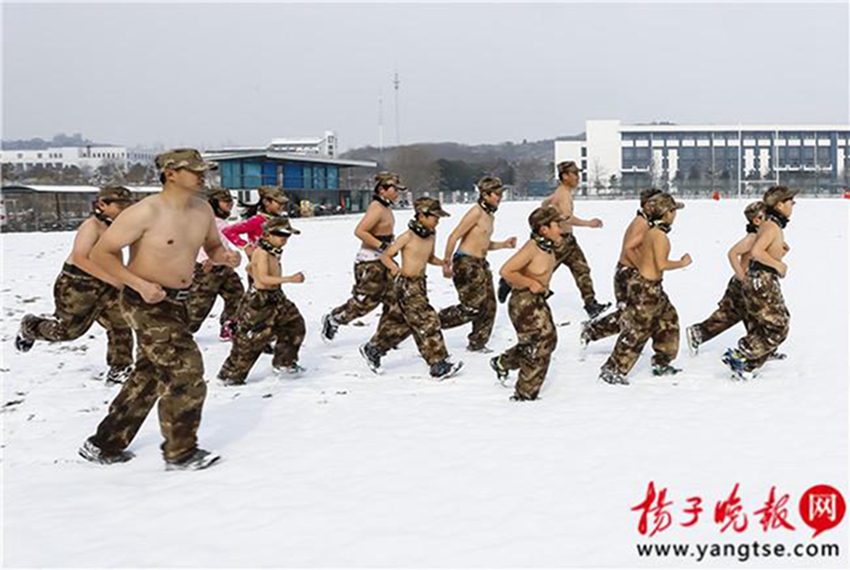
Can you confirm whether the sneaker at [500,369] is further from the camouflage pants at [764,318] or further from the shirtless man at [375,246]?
the camouflage pants at [764,318]

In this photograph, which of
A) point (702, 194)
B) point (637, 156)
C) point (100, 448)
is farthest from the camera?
point (637, 156)

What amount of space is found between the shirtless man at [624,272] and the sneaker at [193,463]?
13.4 feet

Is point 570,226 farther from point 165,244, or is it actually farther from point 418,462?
point 165,244

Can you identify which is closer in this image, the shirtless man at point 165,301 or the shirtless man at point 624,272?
the shirtless man at point 165,301

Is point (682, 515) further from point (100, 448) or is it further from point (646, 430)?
point (100, 448)

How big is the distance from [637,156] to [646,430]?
112 meters

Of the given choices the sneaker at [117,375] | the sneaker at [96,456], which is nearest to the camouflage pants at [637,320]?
the sneaker at [96,456]

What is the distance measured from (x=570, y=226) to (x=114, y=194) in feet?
17.7

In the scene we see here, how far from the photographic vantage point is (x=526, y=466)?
5.18 m

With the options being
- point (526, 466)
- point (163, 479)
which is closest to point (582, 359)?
point (526, 466)

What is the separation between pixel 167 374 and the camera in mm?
5250

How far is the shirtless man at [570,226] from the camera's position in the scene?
9.78m

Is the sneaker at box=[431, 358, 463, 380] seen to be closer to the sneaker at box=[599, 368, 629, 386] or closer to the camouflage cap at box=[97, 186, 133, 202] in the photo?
the sneaker at box=[599, 368, 629, 386]

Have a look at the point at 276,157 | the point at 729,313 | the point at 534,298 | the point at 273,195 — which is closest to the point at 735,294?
the point at 729,313
